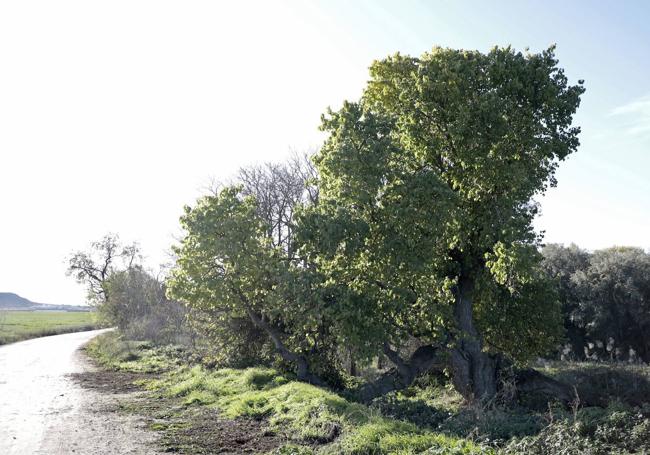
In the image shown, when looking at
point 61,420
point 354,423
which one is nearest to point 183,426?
point 61,420

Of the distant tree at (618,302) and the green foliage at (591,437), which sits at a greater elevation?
the distant tree at (618,302)

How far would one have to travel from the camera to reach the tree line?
60.5ft

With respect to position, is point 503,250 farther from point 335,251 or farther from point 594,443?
point 594,443

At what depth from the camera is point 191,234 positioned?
2100cm

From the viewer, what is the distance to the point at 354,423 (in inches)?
503

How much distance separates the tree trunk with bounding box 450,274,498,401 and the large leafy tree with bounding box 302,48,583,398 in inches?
1.8

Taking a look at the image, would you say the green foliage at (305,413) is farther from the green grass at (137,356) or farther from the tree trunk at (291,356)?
the green grass at (137,356)

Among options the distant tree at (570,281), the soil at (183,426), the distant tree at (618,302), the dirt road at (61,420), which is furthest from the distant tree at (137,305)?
the distant tree at (618,302)

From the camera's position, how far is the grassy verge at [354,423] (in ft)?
34.6

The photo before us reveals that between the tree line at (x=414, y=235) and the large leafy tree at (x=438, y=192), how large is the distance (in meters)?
0.06

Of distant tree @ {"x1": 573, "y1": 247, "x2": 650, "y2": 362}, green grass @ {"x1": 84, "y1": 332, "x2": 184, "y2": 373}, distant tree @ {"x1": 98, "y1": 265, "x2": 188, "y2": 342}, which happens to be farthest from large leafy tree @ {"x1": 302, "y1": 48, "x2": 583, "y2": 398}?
distant tree @ {"x1": 98, "y1": 265, "x2": 188, "y2": 342}

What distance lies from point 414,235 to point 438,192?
5.57 feet

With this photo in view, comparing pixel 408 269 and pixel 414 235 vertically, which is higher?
pixel 414 235

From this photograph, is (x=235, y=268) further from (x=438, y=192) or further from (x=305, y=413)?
(x=438, y=192)
